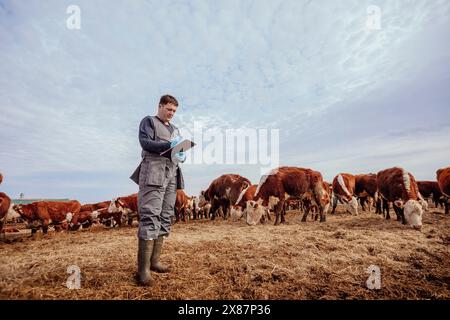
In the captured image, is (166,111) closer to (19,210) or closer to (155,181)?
(155,181)

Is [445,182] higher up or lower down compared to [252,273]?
higher up

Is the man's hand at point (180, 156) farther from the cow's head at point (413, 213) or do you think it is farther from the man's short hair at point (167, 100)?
the cow's head at point (413, 213)

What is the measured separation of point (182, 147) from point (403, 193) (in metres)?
9.68

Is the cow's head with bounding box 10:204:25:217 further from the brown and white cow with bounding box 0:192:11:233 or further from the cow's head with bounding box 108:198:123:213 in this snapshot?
the cow's head with bounding box 108:198:123:213

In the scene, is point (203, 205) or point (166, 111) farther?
point (203, 205)

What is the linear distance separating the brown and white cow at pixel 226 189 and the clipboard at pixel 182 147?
11.3m

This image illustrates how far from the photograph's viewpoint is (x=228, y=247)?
16.7 ft

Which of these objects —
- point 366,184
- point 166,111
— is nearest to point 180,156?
point 166,111

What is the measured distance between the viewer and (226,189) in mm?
14828

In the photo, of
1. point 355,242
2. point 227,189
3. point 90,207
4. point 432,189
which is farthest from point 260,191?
point 432,189

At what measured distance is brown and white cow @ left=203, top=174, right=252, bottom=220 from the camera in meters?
14.5

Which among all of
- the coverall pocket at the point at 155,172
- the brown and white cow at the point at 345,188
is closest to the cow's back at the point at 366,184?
the brown and white cow at the point at 345,188
